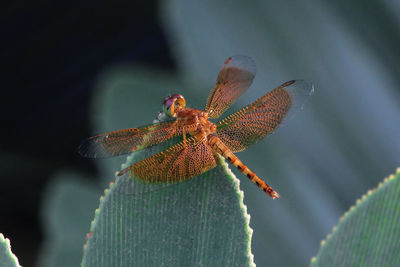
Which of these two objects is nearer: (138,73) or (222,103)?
(222,103)

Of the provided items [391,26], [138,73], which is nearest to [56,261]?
[138,73]

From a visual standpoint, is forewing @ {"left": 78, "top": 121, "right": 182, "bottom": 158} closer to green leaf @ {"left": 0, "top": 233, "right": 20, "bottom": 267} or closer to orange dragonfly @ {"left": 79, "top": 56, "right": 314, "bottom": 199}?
orange dragonfly @ {"left": 79, "top": 56, "right": 314, "bottom": 199}

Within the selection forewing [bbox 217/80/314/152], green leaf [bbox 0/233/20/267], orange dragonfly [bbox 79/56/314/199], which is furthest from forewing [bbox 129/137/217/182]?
green leaf [bbox 0/233/20/267]

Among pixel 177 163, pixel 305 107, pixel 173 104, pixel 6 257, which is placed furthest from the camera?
pixel 305 107

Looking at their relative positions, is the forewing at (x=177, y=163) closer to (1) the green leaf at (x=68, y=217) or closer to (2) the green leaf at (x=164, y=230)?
(2) the green leaf at (x=164, y=230)

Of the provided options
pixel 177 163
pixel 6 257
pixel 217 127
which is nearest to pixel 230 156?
pixel 217 127

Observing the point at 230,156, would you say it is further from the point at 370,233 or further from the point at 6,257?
the point at 6,257

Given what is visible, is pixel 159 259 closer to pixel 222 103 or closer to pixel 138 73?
pixel 222 103
